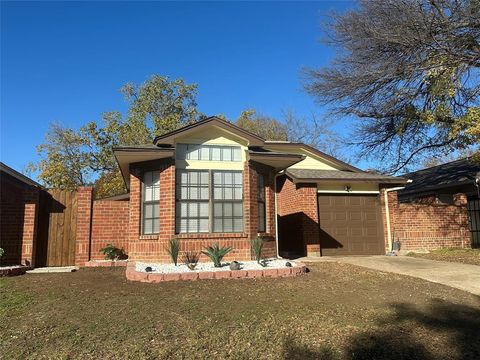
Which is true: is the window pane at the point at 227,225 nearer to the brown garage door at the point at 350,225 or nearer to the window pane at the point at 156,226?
the window pane at the point at 156,226

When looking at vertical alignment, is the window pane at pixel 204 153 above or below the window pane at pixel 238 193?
above

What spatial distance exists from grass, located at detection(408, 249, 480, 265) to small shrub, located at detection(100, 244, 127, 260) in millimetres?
9701

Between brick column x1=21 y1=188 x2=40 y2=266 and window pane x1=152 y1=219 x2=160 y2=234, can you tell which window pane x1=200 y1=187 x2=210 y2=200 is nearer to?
window pane x1=152 y1=219 x2=160 y2=234

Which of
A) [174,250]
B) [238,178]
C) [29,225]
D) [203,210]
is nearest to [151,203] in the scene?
[203,210]

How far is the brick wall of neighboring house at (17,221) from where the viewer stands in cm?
1149

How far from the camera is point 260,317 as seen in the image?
6242 mm

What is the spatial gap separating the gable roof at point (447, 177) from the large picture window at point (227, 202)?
10.2 metres

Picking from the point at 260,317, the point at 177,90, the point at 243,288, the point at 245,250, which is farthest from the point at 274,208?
the point at 177,90

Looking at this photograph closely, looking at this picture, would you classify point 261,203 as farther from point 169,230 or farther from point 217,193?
point 169,230

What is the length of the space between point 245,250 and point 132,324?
588 cm

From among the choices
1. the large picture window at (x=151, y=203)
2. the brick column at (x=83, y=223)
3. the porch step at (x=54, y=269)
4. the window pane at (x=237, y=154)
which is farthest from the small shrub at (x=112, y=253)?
the window pane at (x=237, y=154)

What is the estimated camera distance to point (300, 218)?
15.1 metres

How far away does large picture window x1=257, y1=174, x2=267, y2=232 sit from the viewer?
40.0ft

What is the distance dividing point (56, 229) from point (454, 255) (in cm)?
1244
